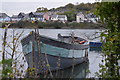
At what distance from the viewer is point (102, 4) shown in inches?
72.9

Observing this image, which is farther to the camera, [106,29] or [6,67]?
[106,29]

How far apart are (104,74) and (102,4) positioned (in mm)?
646

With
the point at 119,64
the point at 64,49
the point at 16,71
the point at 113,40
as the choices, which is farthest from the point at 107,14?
the point at 64,49

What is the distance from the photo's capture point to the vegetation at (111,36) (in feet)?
5.75

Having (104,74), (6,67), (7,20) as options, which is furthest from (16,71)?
(104,74)

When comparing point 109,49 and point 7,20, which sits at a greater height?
point 7,20

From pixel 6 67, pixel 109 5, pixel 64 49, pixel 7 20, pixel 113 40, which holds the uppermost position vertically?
pixel 109 5

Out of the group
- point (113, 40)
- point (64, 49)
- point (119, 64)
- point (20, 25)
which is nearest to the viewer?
point (113, 40)

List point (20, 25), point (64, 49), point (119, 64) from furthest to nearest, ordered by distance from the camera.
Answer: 1. point (64, 49)
2. point (20, 25)
3. point (119, 64)

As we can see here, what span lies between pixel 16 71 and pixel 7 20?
62 centimetres

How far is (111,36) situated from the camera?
5.85 feet

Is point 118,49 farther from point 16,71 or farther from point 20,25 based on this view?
point 20,25

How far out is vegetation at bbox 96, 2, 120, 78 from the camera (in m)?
1.75

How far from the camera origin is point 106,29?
1.95 m
